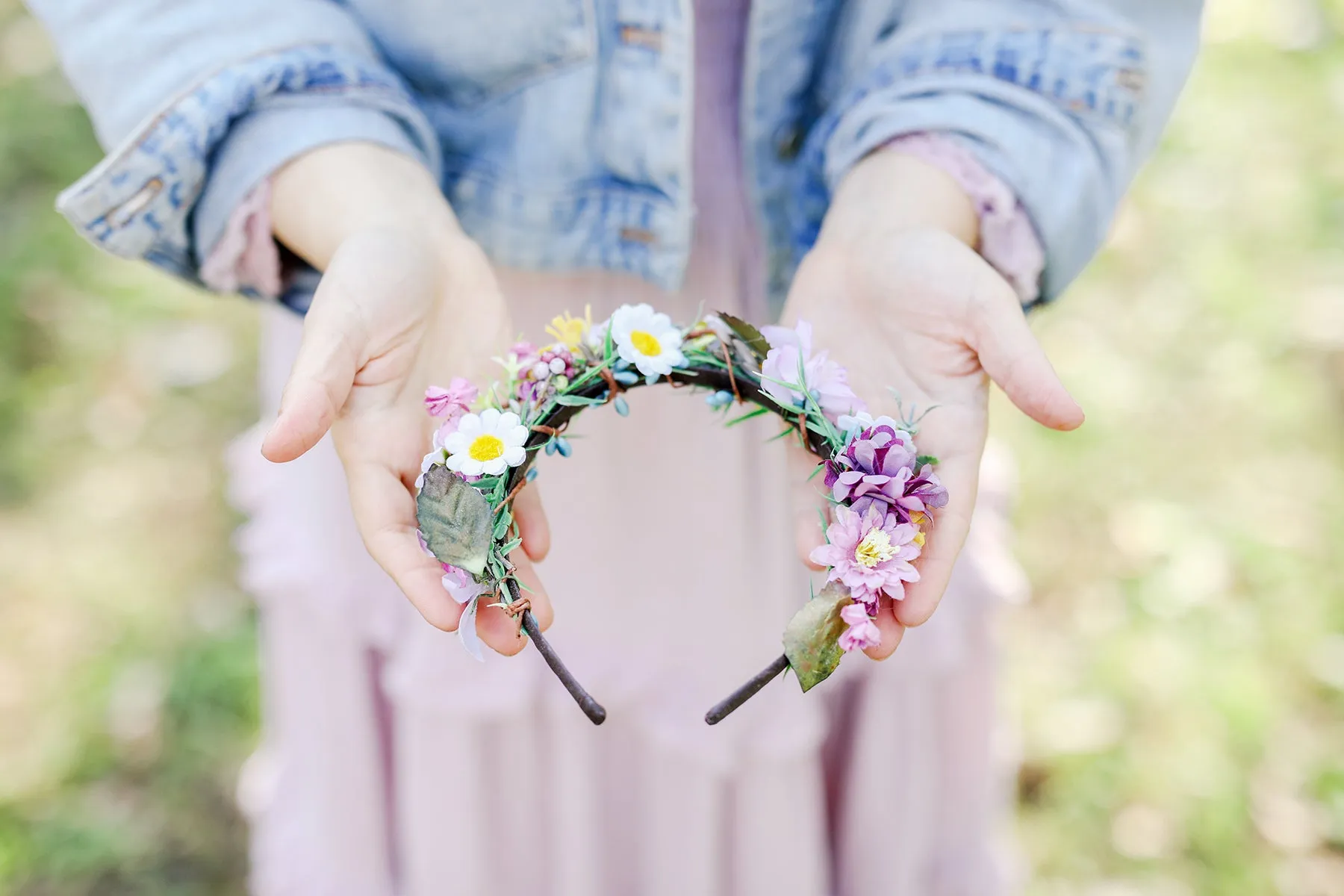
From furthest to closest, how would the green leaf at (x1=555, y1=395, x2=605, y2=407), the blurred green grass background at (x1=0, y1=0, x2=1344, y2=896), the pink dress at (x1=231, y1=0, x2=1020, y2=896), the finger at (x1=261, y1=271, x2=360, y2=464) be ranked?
1. the blurred green grass background at (x1=0, y1=0, x2=1344, y2=896)
2. the pink dress at (x1=231, y1=0, x2=1020, y2=896)
3. the green leaf at (x1=555, y1=395, x2=605, y2=407)
4. the finger at (x1=261, y1=271, x2=360, y2=464)

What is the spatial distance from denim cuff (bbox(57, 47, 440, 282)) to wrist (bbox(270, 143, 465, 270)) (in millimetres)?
17

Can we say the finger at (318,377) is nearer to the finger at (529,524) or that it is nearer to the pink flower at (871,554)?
the finger at (529,524)

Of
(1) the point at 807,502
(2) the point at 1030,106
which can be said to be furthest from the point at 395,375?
(2) the point at 1030,106

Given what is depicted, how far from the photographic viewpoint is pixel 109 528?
8.12ft

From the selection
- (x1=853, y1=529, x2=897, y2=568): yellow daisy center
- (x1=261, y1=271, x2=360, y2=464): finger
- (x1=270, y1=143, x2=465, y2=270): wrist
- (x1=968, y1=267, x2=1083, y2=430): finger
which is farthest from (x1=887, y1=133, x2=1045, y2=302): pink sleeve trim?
(x1=261, y1=271, x2=360, y2=464): finger

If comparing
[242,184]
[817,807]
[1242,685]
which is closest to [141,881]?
[817,807]

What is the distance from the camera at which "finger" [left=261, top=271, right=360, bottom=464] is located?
35.5 inches

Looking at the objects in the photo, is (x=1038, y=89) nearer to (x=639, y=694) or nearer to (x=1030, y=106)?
(x=1030, y=106)

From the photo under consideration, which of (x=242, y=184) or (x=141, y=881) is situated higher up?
(x=242, y=184)

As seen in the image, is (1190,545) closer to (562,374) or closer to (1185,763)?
(1185,763)

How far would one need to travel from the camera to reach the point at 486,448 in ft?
3.21

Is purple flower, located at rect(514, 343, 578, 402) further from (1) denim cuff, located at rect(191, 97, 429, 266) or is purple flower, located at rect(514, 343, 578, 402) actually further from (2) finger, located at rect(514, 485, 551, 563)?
(1) denim cuff, located at rect(191, 97, 429, 266)

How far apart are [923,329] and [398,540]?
0.51 meters

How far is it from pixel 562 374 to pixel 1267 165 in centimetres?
291
